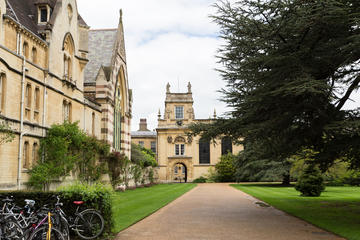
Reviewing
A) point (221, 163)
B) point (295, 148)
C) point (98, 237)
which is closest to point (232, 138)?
point (295, 148)

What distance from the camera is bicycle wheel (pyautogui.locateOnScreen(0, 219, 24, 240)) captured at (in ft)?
27.6

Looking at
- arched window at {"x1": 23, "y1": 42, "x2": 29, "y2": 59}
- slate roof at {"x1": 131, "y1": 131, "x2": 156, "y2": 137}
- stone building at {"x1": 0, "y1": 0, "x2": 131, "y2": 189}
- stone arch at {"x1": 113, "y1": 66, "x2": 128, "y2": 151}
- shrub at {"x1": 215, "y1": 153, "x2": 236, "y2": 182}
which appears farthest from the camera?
slate roof at {"x1": 131, "y1": 131, "x2": 156, "y2": 137}

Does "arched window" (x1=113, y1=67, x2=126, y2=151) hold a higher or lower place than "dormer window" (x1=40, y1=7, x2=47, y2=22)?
lower

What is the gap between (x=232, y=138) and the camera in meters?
18.2

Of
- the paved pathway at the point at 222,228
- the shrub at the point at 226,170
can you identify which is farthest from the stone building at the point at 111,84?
the shrub at the point at 226,170

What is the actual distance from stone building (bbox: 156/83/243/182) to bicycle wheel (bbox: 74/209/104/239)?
56.4 m

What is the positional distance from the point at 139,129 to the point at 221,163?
3120cm

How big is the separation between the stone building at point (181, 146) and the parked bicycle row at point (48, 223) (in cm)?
5647

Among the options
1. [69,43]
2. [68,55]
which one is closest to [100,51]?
[69,43]

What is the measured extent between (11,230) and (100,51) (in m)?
28.3

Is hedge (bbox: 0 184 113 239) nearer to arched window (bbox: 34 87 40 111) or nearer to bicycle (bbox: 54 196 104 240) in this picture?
bicycle (bbox: 54 196 104 240)

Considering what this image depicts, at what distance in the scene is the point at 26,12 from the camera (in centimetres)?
2247

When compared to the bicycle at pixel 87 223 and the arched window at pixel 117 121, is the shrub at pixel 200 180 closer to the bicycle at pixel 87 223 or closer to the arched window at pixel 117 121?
the arched window at pixel 117 121

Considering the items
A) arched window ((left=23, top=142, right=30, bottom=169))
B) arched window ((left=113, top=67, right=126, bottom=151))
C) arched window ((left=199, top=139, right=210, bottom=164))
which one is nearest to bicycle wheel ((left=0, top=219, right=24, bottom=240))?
arched window ((left=23, top=142, right=30, bottom=169))
